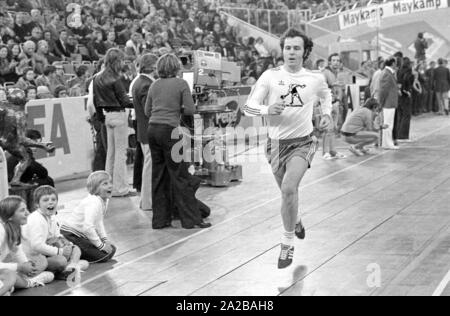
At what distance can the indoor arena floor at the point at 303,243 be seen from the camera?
6.80 meters

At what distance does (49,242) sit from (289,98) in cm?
247

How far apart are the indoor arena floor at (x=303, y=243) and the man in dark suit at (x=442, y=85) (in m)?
13.2

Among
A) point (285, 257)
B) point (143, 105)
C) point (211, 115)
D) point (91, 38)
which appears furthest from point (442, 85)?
point (285, 257)

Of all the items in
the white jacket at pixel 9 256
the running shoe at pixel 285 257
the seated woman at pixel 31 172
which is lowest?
the running shoe at pixel 285 257

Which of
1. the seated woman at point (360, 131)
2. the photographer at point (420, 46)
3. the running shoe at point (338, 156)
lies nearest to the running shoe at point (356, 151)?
the seated woman at point (360, 131)

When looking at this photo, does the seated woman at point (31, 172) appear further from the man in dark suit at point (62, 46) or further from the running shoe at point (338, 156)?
the man in dark suit at point (62, 46)

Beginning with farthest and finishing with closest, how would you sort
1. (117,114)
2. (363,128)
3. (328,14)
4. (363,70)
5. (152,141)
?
1. (328,14)
2. (363,70)
3. (363,128)
4. (117,114)
5. (152,141)

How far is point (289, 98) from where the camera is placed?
24.9 feet

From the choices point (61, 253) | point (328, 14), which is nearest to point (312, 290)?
point (61, 253)

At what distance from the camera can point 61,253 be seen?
7371mm

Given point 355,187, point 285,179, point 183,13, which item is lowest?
point 355,187

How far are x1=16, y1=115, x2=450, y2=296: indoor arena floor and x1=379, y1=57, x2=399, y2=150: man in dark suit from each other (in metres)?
3.36
